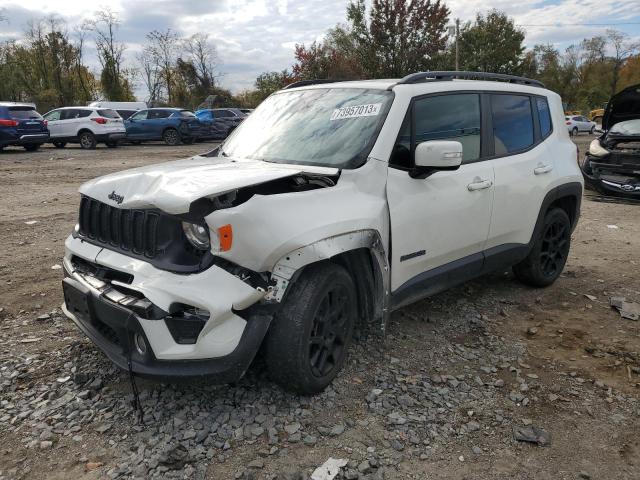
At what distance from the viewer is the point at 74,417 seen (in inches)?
112

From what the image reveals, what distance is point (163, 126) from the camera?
861 inches

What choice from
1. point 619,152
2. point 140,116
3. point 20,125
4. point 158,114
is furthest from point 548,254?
point 140,116

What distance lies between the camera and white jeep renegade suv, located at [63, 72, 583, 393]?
2529mm

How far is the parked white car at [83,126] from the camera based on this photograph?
1980 centimetres

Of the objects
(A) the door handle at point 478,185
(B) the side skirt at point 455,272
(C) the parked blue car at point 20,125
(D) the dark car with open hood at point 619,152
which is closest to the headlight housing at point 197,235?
(B) the side skirt at point 455,272

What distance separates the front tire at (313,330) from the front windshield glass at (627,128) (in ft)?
29.1

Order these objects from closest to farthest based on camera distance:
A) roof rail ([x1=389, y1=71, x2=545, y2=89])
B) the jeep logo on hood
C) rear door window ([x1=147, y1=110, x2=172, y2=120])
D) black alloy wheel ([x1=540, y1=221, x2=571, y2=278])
Answer: the jeep logo on hood < roof rail ([x1=389, y1=71, x2=545, y2=89]) < black alloy wheel ([x1=540, y1=221, x2=571, y2=278]) < rear door window ([x1=147, y1=110, x2=172, y2=120])

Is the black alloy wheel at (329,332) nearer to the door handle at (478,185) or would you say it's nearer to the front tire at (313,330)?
the front tire at (313,330)

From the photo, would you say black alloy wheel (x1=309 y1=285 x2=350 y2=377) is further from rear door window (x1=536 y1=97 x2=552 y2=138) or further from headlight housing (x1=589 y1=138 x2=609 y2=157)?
headlight housing (x1=589 y1=138 x2=609 y2=157)

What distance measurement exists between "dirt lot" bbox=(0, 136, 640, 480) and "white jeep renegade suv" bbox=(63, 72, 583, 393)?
323mm

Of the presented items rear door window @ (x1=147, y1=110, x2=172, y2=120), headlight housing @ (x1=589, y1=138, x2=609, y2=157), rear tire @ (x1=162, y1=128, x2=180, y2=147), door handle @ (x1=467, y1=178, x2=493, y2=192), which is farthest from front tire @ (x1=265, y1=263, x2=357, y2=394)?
rear door window @ (x1=147, y1=110, x2=172, y2=120)

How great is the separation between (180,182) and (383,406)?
5.46ft

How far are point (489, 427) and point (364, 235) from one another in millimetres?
1233

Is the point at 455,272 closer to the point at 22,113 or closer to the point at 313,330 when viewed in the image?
the point at 313,330
